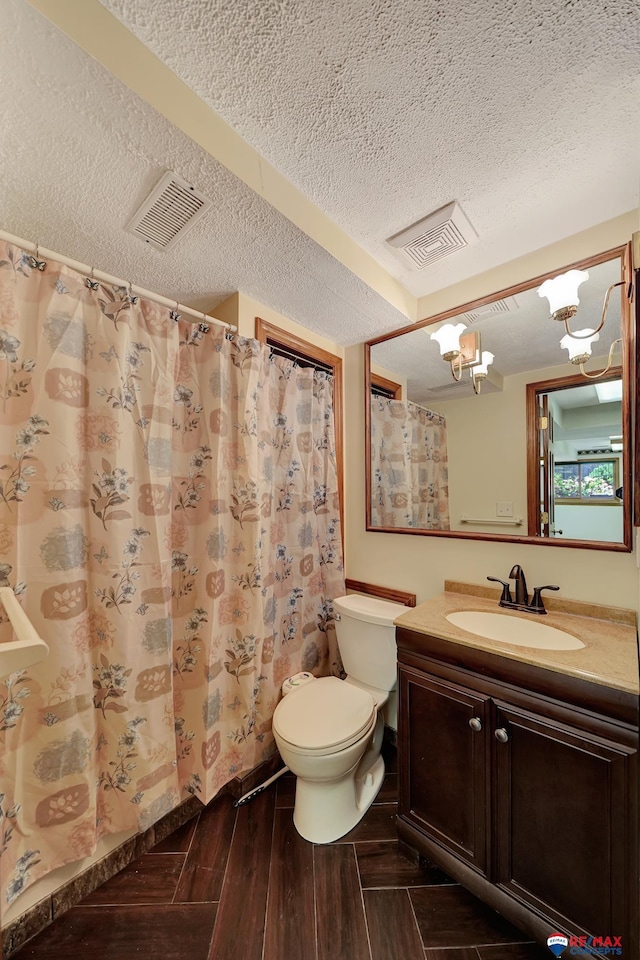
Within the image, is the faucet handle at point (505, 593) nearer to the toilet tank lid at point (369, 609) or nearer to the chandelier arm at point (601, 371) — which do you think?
the toilet tank lid at point (369, 609)

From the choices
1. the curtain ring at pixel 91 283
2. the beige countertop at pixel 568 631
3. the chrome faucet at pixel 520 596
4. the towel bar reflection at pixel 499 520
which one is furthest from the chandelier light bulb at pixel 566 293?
the curtain ring at pixel 91 283

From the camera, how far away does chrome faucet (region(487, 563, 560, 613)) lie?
1.36 m

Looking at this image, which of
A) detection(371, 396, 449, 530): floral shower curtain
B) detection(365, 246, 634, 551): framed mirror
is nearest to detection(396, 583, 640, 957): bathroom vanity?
detection(365, 246, 634, 551): framed mirror

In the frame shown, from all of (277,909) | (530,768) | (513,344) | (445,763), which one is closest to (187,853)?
(277,909)

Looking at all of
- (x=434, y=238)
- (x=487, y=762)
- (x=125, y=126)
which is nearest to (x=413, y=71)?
(x=434, y=238)

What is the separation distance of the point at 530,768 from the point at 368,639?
2.51ft

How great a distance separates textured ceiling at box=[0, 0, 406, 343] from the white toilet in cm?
158

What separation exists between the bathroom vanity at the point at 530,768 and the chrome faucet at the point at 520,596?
0.20ft

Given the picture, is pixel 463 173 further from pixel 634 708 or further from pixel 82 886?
pixel 82 886

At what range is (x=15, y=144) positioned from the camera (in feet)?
3.03

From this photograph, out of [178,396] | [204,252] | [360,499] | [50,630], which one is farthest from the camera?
[360,499]

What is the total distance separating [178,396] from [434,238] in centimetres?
126

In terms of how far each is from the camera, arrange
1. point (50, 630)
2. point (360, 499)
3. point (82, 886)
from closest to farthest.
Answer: point (50, 630)
point (82, 886)
point (360, 499)

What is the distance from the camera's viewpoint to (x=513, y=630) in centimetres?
135
